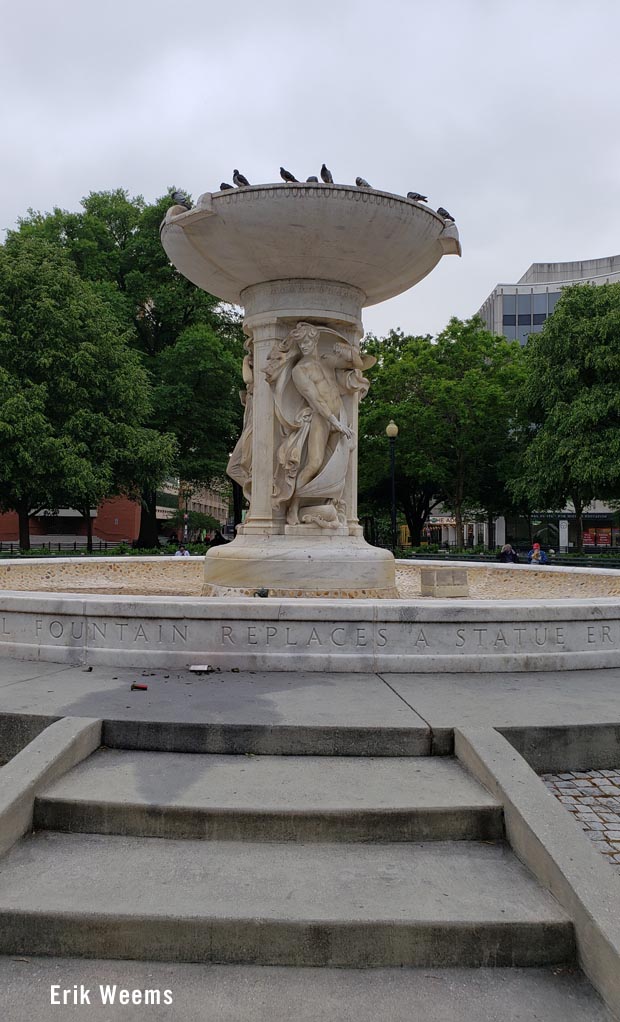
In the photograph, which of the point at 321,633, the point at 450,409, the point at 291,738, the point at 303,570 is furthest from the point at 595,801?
the point at 450,409

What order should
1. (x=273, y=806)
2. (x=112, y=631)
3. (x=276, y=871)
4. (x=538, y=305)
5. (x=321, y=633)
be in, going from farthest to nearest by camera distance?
(x=538, y=305)
(x=112, y=631)
(x=321, y=633)
(x=273, y=806)
(x=276, y=871)

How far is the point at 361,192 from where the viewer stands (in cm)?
857

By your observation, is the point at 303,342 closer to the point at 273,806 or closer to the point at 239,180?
the point at 239,180

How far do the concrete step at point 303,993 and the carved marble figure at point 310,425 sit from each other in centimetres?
713

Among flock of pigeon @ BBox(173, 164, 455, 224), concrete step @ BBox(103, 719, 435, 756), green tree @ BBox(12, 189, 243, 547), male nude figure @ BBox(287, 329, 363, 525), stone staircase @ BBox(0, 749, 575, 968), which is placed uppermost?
green tree @ BBox(12, 189, 243, 547)

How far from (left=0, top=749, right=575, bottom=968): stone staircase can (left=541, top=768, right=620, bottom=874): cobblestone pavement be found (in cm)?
56

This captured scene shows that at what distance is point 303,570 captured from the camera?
9141mm

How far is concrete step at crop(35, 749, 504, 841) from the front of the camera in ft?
12.1

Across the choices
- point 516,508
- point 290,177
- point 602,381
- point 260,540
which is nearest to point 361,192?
point 290,177

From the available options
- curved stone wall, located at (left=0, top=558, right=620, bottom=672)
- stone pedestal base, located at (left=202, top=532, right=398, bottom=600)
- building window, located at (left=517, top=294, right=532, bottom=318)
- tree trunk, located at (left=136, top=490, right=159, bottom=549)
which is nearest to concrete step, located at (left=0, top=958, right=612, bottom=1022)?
curved stone wall, located at (left=0, top=558, right=620, bottom=672)

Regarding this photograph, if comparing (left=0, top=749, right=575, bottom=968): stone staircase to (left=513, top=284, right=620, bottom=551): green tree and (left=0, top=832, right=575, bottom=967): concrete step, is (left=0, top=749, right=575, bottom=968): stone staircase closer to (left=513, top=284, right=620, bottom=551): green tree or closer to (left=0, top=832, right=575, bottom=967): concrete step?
(left=0, top=832, right=575, bottom=967): concrete step

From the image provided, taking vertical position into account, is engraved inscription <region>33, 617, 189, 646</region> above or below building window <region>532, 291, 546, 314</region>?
below

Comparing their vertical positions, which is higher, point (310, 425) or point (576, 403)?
point (576, 403)

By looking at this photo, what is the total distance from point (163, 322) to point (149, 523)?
9518mm
